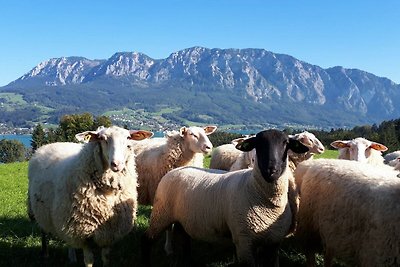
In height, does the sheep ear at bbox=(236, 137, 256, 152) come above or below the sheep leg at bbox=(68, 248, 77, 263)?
above

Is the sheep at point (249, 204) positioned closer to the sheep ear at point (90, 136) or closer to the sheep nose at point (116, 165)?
the sheep nose at point (116, 165)

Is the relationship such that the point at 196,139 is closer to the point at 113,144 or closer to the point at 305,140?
the point at 305,140

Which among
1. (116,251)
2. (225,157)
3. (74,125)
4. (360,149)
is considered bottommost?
(74,125)

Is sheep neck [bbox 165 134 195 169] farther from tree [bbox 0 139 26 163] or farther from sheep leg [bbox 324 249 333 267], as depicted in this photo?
tree [bbox 0 139 26 163]

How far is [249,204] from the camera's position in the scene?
18.9 feet

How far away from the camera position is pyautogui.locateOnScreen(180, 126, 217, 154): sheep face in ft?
31.4

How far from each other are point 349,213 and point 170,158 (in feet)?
16.4

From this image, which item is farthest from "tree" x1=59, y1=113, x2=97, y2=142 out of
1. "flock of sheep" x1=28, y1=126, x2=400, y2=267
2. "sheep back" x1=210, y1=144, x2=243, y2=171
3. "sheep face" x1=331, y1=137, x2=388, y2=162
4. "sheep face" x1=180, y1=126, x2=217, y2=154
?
"flock of sheep" x1=28, y1=126, x2=400, y2=267

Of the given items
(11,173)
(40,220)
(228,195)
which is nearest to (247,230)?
(228,195)

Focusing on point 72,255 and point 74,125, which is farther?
point 74,125

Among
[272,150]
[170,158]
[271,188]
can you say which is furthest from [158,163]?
[272,150]

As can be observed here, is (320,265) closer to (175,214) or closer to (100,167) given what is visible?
(175,214)

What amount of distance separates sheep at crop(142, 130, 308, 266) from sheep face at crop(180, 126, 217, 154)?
2.72 metres

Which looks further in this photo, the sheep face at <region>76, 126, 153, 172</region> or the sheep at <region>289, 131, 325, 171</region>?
the sheep at <region>289, 131, 325, 171</region>
